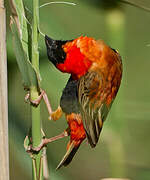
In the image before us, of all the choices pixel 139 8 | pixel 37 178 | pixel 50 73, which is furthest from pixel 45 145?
pixel 139 8

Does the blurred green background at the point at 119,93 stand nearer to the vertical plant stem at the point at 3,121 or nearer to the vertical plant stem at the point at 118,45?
the vertical plant stem at the point at 118,45

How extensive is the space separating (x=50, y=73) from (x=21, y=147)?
28 cm

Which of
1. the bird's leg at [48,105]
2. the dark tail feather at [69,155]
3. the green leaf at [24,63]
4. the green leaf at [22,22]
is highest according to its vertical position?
the green leaf at [22,22]

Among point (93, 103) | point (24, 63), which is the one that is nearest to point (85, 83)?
point (93, 103)

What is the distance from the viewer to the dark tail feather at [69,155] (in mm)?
1055

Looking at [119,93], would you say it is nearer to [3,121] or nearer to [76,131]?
[76,131]

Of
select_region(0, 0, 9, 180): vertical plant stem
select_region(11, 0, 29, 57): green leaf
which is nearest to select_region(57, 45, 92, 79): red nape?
select_region(11, 0, 29, 57): green leaf

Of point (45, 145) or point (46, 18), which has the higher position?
point (46, 18)

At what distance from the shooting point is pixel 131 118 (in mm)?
979

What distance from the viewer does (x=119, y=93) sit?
989 mm

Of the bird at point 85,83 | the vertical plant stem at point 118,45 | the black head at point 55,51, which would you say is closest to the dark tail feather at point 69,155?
the bird at point 85,83

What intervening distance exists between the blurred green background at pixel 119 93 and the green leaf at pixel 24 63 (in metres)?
0.04

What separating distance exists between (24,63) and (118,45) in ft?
0.88

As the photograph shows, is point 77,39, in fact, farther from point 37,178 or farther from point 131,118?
point 37,178
